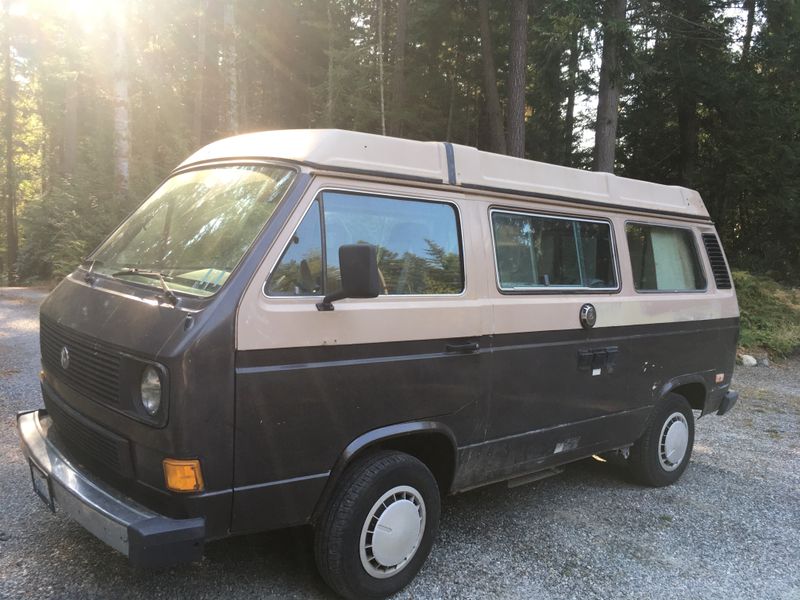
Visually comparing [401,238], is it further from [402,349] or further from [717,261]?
[717,261]

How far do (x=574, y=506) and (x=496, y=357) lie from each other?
179 cm

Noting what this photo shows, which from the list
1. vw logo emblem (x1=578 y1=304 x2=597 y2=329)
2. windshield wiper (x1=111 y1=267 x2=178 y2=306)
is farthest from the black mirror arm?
vw logo emblem (x1=578 y1=304 x2=597 y2=329)

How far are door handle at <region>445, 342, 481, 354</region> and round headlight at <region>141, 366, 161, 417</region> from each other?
4.95 feet

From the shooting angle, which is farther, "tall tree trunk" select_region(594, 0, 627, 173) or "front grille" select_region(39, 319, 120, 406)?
"tall tree trunk" select_region(594, 0, 627, 173)

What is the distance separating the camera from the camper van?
2.53m

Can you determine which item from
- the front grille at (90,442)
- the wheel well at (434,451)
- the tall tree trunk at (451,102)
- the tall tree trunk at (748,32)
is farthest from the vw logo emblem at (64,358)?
the tall tree trunk at (451,102)

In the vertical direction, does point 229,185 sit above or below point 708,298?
above

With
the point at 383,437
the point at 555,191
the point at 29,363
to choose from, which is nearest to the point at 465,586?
the point at 383,437

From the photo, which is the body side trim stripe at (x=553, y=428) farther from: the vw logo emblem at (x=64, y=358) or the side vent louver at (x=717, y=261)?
the vw logo emblem at (x=64, y=358)

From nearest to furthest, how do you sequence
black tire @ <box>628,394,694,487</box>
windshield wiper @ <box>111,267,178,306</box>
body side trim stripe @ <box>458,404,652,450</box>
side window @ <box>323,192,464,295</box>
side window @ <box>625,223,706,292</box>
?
windshield wiper @ <box>111,267,178,306</box> < side window @ <box>323,192,464,295</box> < body side trim stripe @ <box>458,404,652,450</box> < side window @ <box>625,223,706,292</box> < black tire @ <box>628,394,694,487</box>

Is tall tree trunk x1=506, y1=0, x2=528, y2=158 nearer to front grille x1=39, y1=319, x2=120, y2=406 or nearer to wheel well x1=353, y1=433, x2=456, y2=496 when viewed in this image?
wheel well x1=353, y1=433, x2=456, y2=496

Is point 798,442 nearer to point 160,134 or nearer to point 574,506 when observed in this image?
point 574,506

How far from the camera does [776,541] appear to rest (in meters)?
4.17

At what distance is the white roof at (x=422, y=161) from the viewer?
9.85 feet
